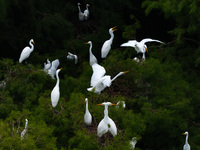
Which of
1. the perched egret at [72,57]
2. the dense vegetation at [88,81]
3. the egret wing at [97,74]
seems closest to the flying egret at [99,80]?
the egret wing at [97,74]

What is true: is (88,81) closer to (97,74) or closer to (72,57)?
(97,74)

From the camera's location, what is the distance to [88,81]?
25.0 feet

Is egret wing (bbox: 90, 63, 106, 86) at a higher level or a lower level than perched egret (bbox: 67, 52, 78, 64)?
lower

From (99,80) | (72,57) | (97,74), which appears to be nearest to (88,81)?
(97,74)

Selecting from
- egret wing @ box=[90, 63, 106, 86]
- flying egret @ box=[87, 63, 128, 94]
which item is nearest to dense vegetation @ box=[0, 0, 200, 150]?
flying egret @ box=[87, 63, 128, 94]

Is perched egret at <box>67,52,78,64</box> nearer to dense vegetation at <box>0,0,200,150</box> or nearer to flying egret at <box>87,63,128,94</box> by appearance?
dense vegetation at <box>0,0,200,150</box>

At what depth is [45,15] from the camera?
30.2ft

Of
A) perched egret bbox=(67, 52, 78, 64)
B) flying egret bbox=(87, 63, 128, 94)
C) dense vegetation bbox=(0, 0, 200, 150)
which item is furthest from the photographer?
perched egret bbox=(67, 52, 78, 64)

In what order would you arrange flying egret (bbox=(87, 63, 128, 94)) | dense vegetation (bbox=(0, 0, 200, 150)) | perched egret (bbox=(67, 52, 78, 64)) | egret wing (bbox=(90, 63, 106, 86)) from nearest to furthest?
dense vegetation (bbox=(0, 0, 200, 150)), flying egret (bbox=(87, 63, 128, 94)), egret wing (bbox=(90, 63, 106, 86)), perched egret (bbox=(67, 52, 78, 64))

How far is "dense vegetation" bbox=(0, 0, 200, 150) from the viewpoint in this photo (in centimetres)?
541

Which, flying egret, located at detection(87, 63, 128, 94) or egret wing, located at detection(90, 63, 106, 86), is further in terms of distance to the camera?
egret wing, located at detection(90, 63, 106, 86)

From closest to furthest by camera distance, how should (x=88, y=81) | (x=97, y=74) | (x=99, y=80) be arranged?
(x=99, y=80), (x=97, y=74), (x=88, y=81)

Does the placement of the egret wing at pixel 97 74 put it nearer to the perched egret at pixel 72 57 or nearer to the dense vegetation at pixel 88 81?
the dense vegetation at pixel 88 81

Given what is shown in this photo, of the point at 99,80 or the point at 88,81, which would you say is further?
the point at 88,81
